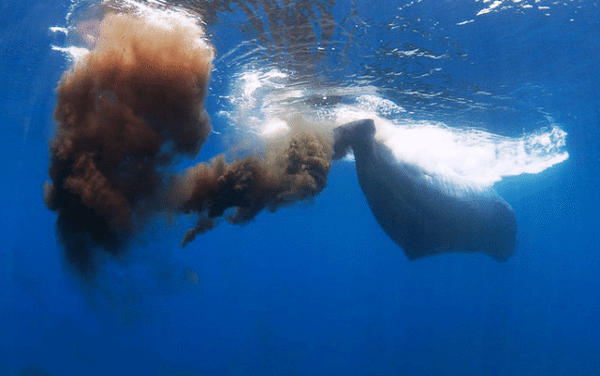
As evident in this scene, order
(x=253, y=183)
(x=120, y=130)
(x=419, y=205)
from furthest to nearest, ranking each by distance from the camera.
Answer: (x=419, y=205) → (x=253, y=183) → (x=120, y=130)

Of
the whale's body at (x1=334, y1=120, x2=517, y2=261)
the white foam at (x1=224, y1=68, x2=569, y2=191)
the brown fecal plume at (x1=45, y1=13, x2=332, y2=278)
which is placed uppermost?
the white foam at (x1=224, y1=68, x2=569, y2=191)

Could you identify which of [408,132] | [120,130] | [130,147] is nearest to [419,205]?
[408,132]

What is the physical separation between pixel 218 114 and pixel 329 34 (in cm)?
921

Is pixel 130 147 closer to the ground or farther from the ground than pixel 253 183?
closer to the ground

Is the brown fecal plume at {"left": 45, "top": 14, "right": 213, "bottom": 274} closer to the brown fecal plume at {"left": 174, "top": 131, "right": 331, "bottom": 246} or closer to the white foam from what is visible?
the brown fecal plume at {"left": 174, "top": 131, "right": 331, "bottom": 246}

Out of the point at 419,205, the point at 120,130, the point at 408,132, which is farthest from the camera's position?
the point at 408,132

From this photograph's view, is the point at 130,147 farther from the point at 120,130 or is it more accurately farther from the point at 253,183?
the point at 253,183

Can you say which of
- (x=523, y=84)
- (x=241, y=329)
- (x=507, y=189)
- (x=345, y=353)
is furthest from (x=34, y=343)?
(x=507, y=189)

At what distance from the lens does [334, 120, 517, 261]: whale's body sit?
990cm

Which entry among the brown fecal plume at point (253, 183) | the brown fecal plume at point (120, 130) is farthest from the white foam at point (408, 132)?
the brown fecal plume at point (120, 130)

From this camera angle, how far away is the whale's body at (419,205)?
32.5 ft

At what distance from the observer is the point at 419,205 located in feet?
33.8

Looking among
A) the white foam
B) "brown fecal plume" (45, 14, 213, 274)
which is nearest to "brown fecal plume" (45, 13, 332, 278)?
"brown fecal plume" (45, 14, 213, 274)

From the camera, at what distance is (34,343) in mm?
34438
